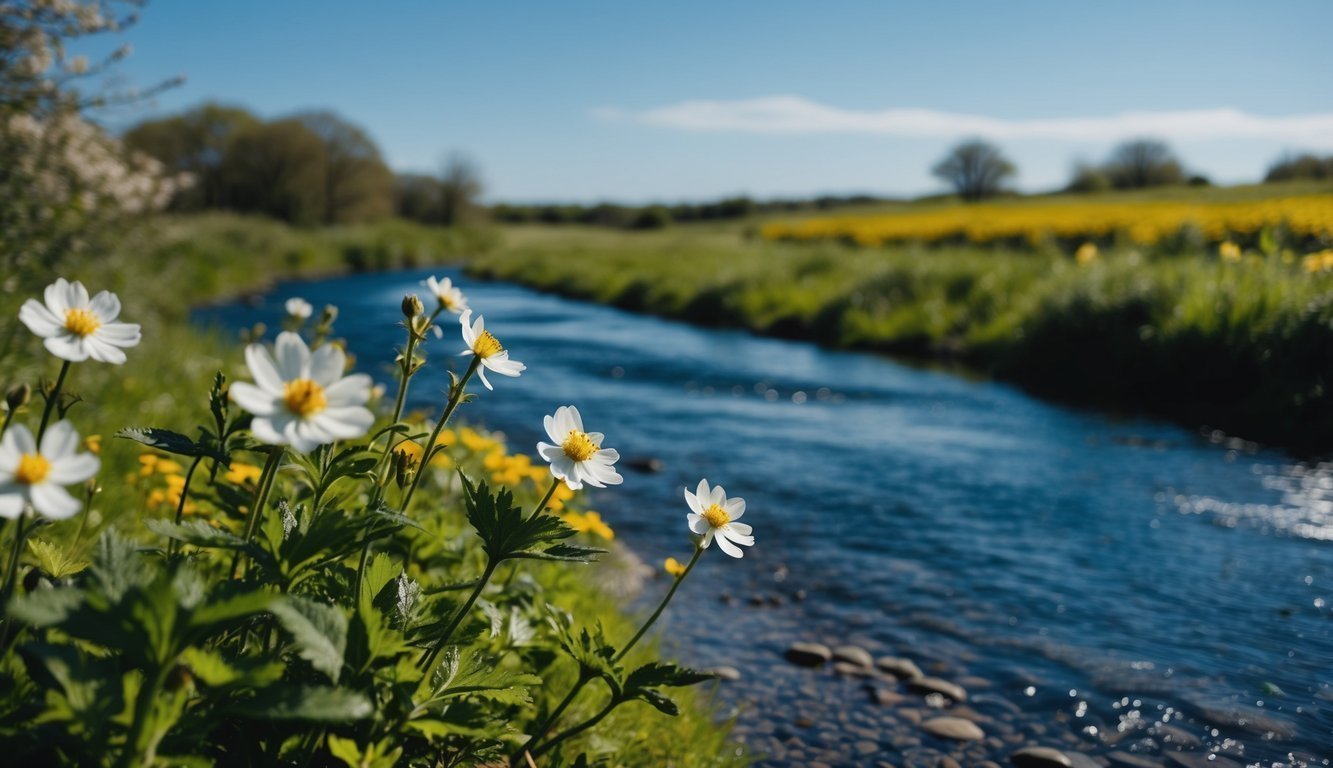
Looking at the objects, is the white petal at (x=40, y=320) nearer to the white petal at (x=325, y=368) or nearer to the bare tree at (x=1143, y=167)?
the white petal at (x=325, y=368)

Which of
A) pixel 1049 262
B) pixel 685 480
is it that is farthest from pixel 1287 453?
pixel 1049 262

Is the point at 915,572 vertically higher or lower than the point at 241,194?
lower

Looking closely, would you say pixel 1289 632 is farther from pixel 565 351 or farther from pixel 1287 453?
pixel 565 351

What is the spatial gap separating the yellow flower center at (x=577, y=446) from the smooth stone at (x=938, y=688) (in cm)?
247

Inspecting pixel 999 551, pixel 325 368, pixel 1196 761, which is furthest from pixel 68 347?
pixel 999 551

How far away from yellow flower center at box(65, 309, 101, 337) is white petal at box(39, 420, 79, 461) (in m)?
0.31

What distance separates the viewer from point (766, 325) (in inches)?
582

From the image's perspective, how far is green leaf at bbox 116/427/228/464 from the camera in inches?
60.3

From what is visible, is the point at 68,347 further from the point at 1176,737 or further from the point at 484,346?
the point at 1176,737

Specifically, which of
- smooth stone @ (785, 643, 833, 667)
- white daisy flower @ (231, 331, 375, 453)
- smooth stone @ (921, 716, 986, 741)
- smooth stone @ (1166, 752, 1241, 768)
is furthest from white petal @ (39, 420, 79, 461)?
smooth stone @ (1166, 752, 1241, 768)

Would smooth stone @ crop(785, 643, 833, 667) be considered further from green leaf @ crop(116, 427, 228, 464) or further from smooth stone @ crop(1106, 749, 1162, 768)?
green leaf @ crop(116, 427, 228, 464)

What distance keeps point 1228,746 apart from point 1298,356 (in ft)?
18.4

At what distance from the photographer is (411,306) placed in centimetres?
160

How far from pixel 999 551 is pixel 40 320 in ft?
15.9
